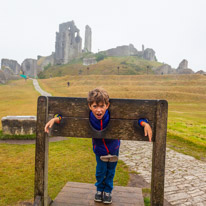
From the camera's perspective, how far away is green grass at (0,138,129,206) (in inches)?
139

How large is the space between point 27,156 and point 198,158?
5.21 m

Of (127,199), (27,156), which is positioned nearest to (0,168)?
(27,156)

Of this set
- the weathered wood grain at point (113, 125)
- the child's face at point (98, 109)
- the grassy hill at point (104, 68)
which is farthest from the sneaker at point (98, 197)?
the grassy hill at point (104, 68)

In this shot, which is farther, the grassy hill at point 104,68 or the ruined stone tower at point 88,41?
the ruined stone tower at point 88,41

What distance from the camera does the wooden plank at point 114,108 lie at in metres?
2.28

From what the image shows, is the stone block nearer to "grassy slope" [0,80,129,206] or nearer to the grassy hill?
"grassy slope" [0,80,129,206]

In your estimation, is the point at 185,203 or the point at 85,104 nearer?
the point at 85,104

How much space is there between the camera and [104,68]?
226ft

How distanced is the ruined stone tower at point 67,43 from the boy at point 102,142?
8124 centimetres

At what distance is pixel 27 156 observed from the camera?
5312 mm

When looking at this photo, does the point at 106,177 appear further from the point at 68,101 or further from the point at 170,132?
the point at 170,132

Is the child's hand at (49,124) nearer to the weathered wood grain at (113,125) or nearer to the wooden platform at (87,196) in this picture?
the weathered wood grain at (113,125)

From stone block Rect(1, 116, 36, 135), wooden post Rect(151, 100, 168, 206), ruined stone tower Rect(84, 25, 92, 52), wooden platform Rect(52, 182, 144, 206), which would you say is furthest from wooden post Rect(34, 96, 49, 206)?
ruined stone tower Rect(84, 25, 92, 52)

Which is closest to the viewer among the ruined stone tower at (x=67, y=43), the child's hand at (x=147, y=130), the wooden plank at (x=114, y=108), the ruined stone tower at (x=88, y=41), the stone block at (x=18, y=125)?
the child's hand at (x=147, y=130)
